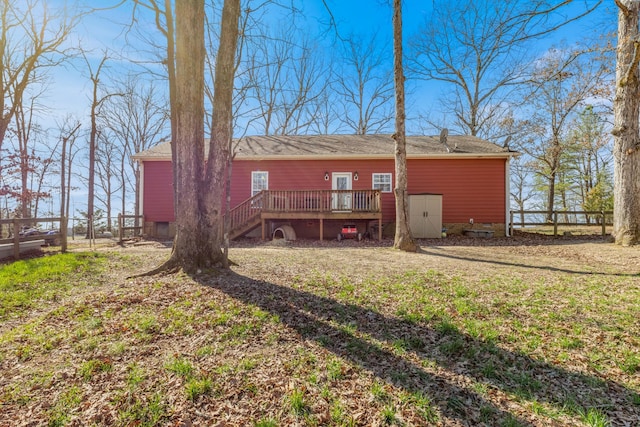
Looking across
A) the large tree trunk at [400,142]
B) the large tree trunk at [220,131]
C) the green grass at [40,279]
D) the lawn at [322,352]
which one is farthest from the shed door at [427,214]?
the green grass at [40,279]

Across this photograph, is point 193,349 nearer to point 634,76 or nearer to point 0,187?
point 634,76

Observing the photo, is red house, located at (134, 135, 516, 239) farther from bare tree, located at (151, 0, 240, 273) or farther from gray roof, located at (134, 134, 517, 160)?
bare tree, located at (151, 0, 240, 273)

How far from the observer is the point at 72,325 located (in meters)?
3.31

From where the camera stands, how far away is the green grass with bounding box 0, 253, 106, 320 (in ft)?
14.2

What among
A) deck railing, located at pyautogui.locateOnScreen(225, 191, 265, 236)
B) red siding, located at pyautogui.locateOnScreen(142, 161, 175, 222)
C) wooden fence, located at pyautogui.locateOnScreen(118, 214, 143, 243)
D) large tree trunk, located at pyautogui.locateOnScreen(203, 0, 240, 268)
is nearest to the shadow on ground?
large tree trunk, located at pyautogui.locateOnScreen(203, 0, 240, 268)

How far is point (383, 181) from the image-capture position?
1381 cm

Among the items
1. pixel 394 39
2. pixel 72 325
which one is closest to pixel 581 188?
pixel 394 39

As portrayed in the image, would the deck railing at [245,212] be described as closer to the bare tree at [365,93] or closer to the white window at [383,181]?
the white window at [383,181]

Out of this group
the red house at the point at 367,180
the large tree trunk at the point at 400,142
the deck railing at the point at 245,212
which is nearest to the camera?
the large tree trunk at the point at 400,142

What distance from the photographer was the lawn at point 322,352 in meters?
2.09

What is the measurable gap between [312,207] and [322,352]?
922 centimetres

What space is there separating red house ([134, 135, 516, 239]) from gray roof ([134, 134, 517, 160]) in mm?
48

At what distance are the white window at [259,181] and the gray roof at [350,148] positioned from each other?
2.72ft

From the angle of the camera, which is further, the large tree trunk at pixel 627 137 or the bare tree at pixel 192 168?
the large tree trunk at pixel 627 137
